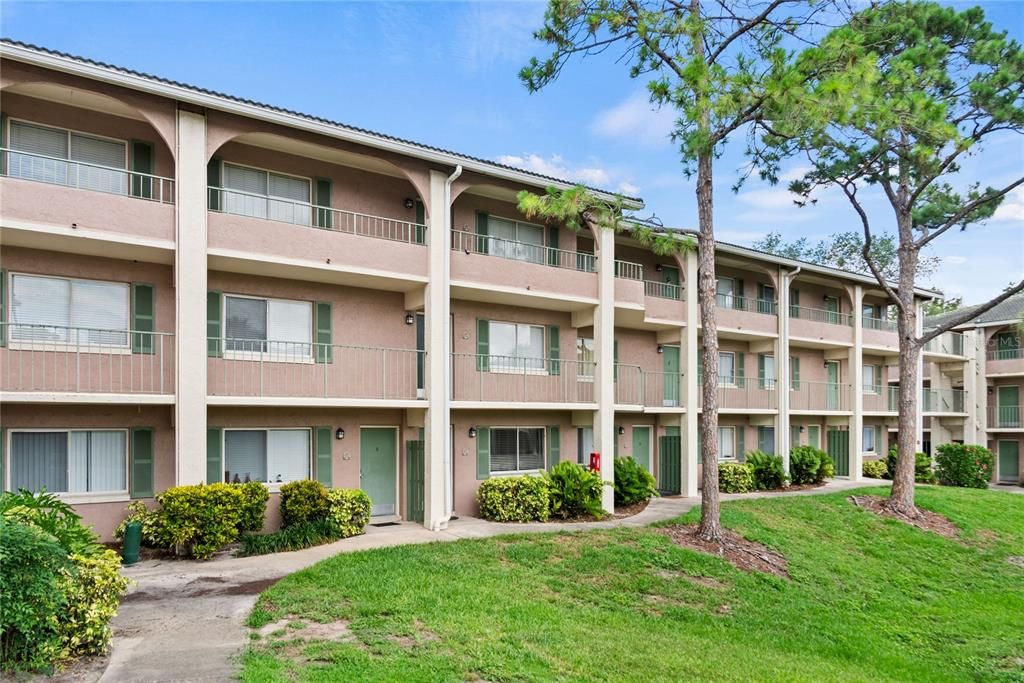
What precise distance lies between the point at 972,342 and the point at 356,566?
1357 inches

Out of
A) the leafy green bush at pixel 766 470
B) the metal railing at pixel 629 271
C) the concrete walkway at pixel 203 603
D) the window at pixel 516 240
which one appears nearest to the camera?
the concrete walkway at pixel 203 603

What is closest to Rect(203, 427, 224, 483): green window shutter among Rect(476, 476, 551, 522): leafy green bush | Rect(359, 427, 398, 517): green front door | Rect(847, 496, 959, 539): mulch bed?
Rect(359, 427, 398, 517): green front door

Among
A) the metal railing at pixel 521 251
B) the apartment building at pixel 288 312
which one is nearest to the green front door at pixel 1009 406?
the apartment building at pixel 288 312

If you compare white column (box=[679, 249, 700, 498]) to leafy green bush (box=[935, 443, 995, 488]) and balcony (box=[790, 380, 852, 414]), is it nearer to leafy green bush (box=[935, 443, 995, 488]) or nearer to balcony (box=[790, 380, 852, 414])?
balcony (box=[790, 380, 852, 414])

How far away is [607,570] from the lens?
11.2 metres

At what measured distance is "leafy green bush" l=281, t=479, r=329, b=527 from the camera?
13336mm

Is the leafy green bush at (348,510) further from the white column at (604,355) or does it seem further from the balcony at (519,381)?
the white column at (604,355)

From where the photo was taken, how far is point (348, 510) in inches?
539

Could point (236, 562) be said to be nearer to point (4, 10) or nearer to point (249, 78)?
point (4, 10)

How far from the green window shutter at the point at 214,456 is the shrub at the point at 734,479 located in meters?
15.0

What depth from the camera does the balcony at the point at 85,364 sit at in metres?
11.2

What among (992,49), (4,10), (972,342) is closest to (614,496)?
(992,49)

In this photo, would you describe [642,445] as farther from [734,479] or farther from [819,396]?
[819,396]

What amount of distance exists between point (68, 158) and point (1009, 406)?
39.1 meters
